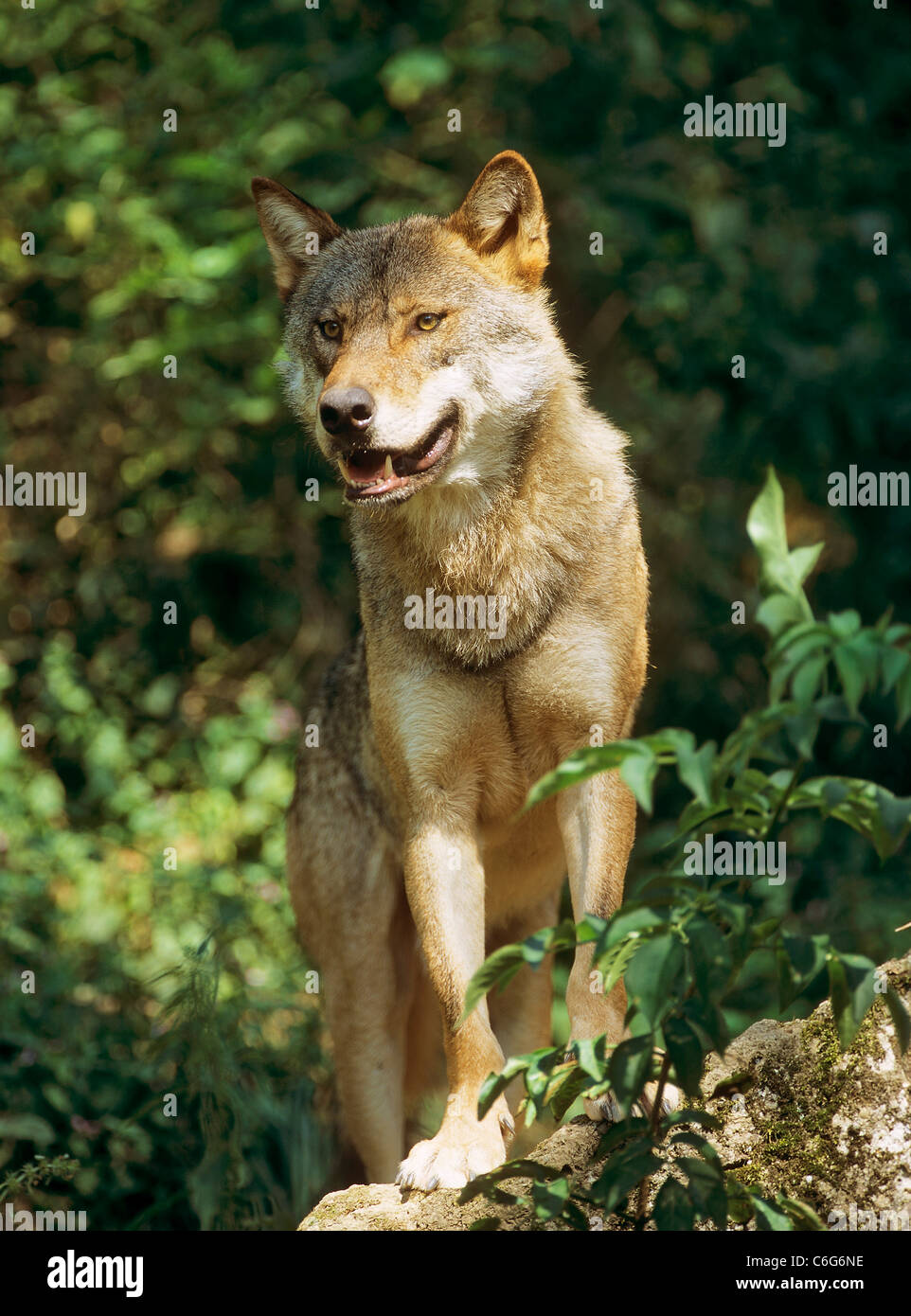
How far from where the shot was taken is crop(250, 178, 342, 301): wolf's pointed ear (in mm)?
4863

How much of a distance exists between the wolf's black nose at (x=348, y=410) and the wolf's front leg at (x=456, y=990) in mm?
1201

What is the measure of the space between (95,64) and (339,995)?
20.3 feet

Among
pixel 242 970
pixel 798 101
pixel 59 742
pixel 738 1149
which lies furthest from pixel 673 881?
pixel 59 742

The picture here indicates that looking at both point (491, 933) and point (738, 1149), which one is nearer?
point (738, 1149)

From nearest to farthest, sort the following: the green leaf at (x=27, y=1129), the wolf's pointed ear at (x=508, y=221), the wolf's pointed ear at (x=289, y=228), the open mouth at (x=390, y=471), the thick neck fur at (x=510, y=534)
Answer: the open mouth at (x=390, y=471)
the thick neck fur at (x=510, y=534)
the wolf's pointed ear at (x=508, y=221)
the wolf's pointed ear at (x=289, y=228)
the green leaf at (x=27, y=1129)

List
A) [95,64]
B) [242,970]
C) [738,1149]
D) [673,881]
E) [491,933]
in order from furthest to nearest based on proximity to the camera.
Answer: [95,64]
[242,970]
[491,933]
[738,1149]
[673,881]

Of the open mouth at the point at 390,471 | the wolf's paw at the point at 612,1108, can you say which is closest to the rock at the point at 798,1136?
the wolf's paw at the point at 612,1108

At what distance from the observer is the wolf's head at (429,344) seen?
4.07 meters

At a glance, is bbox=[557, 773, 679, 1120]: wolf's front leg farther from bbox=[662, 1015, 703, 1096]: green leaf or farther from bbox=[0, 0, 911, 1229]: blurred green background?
bbox=[0, 0, 911, 1229]: blurred green background

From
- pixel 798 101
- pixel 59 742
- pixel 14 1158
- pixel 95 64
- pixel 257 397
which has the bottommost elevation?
pixel 14 1158

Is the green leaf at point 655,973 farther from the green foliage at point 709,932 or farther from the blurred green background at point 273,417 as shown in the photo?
the blurred green background at point 273,417

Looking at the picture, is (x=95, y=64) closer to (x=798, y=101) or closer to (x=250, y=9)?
(x=250, y=9)

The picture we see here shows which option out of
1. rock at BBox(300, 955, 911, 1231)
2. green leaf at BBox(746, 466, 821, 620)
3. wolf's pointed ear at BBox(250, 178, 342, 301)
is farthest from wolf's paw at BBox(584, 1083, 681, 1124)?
wolf's pointed ear at BBox(250, 178, 342, 301)

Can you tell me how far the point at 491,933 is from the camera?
5301mm
